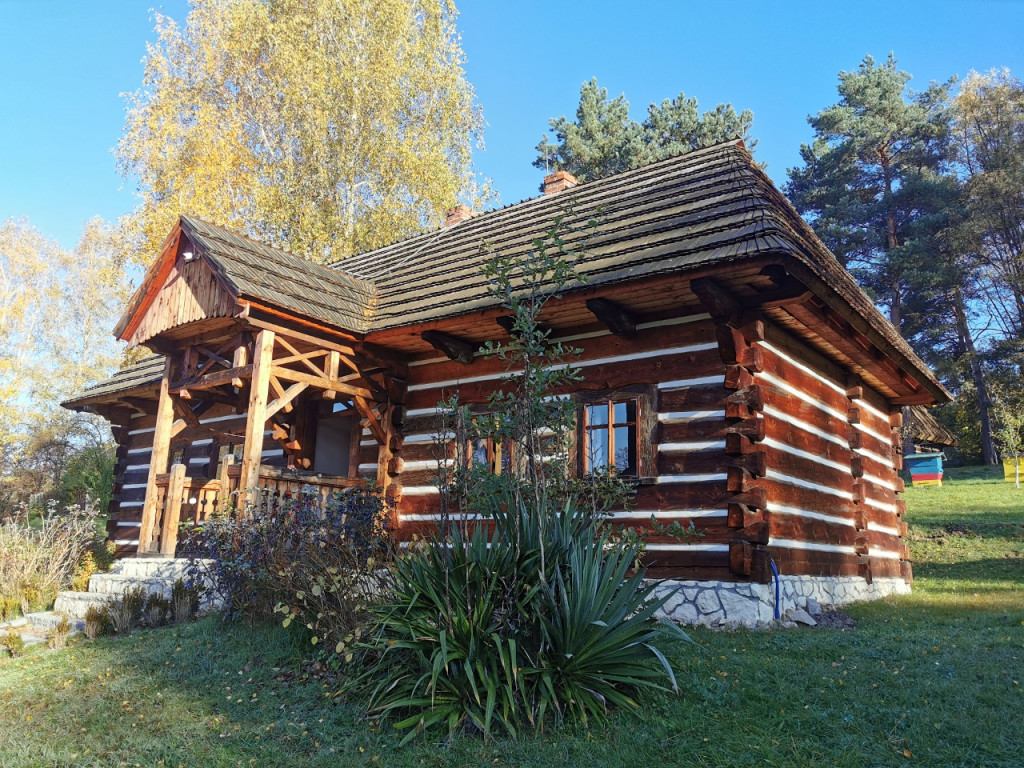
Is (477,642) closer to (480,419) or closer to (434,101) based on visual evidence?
(480,419)

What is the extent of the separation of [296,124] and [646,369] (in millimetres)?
15734

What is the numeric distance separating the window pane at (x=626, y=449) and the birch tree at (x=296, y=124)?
13801mm

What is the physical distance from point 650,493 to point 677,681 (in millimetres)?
3482

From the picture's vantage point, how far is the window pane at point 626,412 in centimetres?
884

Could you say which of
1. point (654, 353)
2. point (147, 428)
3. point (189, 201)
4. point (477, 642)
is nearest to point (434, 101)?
point (189, 201)

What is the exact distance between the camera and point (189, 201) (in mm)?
19469

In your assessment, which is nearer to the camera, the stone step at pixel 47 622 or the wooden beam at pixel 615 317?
the wooden beam at pixel 615 317

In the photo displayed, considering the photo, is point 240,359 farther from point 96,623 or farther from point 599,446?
point 599,446

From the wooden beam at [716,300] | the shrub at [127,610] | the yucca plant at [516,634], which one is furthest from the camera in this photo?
the shrub at [127,610]

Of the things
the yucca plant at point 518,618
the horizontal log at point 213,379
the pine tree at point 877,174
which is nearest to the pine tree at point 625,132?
the pine tree at point 877,174

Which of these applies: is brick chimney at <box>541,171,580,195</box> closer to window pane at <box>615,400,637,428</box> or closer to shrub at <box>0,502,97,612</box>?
window pane at <box>615,400,637,428</box>

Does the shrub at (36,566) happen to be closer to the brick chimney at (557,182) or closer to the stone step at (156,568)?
the stone step at (156,568)

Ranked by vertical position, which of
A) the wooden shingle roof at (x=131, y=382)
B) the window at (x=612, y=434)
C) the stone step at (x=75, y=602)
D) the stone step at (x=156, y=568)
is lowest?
the stone step at (x=75, y=602)

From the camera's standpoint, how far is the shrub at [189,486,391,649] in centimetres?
601
